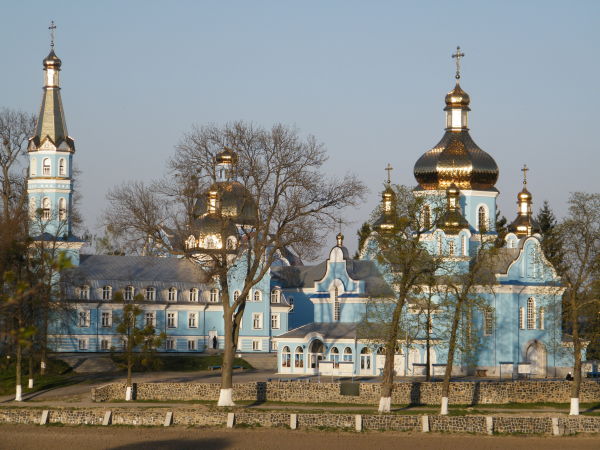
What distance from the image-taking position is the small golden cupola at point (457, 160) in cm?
6400

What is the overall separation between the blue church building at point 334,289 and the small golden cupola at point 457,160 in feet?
0.18

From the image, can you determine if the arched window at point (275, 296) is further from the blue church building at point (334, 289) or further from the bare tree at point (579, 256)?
the bare tree at point (579, 256)

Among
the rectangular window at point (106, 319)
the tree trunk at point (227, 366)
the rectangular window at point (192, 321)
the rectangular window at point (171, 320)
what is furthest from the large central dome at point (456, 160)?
the tree trunk at point (227, 366)

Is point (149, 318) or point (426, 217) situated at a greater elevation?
point (426, 217)

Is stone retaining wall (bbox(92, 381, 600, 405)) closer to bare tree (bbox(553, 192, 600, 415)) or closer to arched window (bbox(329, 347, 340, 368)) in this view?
bare tree (bbox(553, 192, 600, 415))

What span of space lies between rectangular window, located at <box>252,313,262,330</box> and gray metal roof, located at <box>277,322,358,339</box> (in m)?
9.89

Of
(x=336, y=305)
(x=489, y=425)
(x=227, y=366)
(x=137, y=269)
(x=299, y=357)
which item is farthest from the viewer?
(x=137, y=269)

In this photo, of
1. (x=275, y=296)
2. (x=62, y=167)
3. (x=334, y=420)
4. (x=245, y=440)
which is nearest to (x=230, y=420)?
(x=245, y=440)

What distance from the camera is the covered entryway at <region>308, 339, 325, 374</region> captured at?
62.8m

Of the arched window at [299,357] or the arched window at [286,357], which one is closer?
the arched window at [299,357]

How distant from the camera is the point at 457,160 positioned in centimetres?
6397

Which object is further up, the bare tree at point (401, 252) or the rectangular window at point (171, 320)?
the bare tree at point (401, 252)

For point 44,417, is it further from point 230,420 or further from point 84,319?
point 84,319

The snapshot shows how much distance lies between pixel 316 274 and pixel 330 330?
1193 cm
